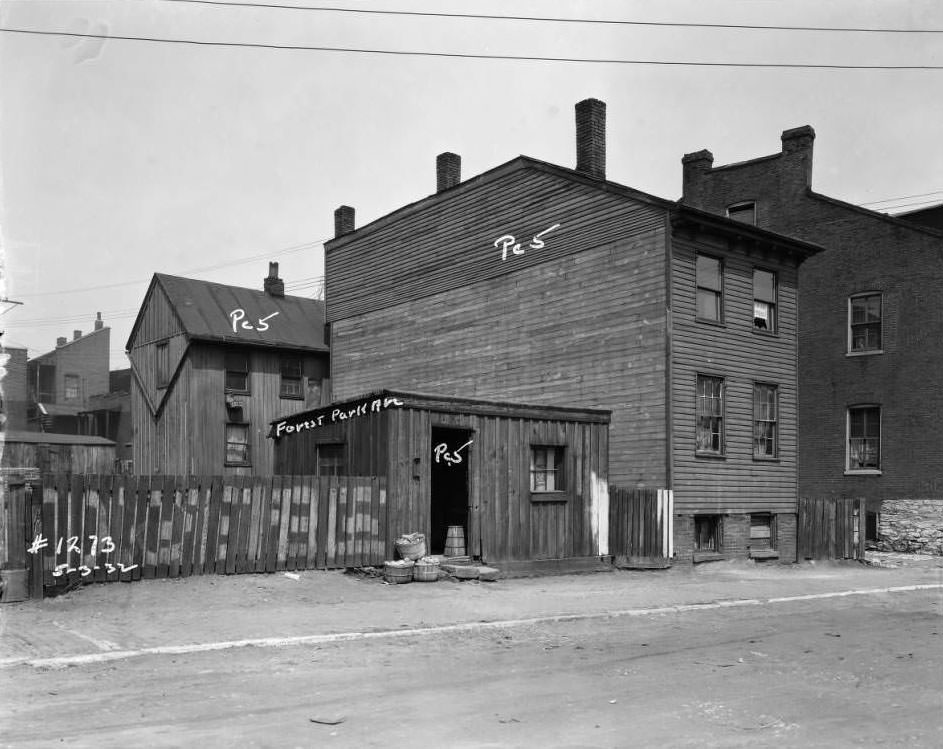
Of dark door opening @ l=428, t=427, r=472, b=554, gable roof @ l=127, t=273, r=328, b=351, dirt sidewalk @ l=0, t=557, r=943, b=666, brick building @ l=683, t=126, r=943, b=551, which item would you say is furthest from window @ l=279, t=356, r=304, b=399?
dirt sidewalk @ l=0, t=557, r=943, b=666

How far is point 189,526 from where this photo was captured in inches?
617

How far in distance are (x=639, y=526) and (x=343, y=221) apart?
62.9 ft

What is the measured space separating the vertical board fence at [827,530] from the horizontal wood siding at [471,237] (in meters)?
9.50

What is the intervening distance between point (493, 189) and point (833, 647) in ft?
64.5

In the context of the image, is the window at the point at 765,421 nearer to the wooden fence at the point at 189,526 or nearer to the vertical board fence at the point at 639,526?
the vertical board fence at the point at 639,526

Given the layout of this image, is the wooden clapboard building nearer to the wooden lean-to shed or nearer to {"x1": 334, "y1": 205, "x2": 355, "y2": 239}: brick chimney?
the wooden lean-to shed

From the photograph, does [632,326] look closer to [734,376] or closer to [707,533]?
[734,376]

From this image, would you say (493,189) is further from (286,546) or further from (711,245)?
(286,546)

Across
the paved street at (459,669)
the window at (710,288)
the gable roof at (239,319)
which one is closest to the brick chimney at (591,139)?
the window at (710,288)

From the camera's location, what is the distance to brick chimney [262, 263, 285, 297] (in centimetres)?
4153

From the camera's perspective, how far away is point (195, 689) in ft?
28.3

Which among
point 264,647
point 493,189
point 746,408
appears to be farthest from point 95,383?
point 264,647

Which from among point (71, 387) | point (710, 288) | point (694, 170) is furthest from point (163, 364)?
point (71, 387)

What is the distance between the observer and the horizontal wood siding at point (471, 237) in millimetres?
25203
